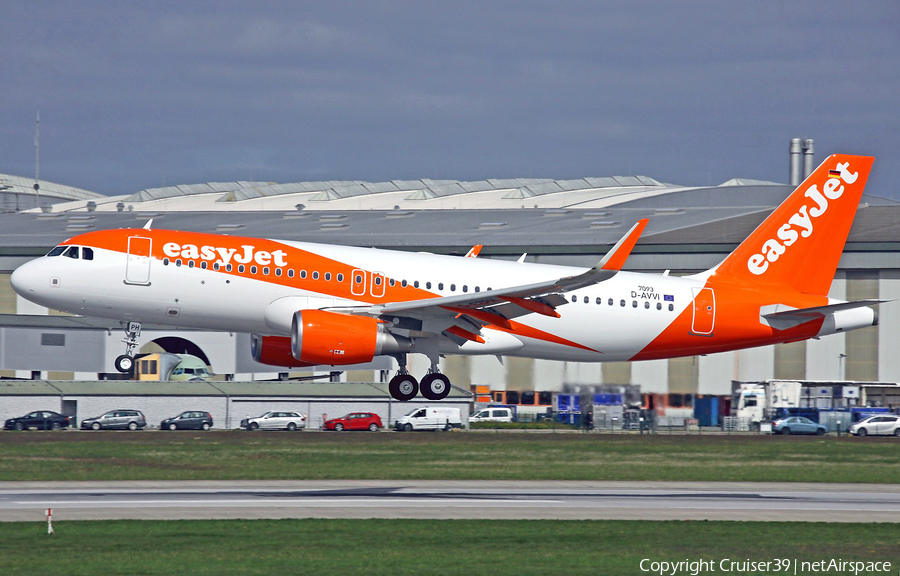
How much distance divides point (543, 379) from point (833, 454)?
14776mm

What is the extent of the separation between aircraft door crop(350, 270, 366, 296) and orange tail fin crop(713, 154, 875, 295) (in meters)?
13.1

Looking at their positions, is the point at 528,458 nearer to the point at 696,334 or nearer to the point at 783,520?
the point at 696,334

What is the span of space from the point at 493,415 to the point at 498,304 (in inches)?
1335

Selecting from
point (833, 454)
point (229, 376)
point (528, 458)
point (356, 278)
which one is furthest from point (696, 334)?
point (229, 376)

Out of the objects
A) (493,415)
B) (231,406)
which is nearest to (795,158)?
(493,415)

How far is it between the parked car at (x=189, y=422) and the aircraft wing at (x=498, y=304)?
36315 mm

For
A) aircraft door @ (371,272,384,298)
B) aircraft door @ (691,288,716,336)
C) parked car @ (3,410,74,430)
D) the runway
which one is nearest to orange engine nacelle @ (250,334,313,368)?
aircraft door @ (371,272,384,298)

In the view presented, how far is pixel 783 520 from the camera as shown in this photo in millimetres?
33375

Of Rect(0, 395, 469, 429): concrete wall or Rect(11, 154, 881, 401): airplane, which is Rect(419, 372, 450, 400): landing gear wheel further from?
Rect(0, 395, 469, 429): concrete wall

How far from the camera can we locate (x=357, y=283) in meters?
34.4

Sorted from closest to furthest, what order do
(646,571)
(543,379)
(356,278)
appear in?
1. (646,571)
2. (356,278)
3. (543,379)

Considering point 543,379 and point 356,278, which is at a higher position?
point 356,278

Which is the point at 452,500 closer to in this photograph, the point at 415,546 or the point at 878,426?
the point at 415,546

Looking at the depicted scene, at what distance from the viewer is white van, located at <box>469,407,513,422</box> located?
216ft
